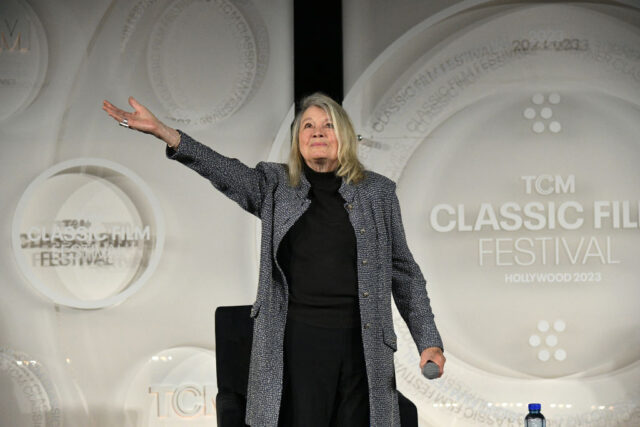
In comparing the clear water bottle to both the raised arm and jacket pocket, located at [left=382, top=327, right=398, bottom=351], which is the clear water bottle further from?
the raised arm

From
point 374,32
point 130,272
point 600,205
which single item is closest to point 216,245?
point 130,272

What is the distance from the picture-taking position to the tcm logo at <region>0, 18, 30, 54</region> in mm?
3896

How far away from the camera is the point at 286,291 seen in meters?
1.93

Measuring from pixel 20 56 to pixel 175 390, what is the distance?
181cm

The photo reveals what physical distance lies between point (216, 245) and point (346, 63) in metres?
1.10

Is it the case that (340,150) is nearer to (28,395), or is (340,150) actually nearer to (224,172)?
(224,172)

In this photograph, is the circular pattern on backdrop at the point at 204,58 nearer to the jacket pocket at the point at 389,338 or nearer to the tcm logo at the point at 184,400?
the tcm logo at the point at 184,400

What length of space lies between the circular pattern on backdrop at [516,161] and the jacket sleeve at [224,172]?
1.88 meters

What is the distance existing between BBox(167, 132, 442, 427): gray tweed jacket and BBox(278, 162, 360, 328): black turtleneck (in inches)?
0.9

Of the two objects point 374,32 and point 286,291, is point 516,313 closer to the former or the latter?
point 374,32

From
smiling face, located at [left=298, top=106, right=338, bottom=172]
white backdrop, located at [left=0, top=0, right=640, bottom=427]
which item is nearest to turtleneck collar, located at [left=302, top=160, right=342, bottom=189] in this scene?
smiling face, located at [left=298, top=106, right=338, bottom=172]

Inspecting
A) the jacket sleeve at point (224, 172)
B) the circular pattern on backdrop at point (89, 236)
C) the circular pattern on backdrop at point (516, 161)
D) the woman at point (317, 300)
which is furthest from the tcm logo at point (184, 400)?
the jacket sleeve at point (224, 172)

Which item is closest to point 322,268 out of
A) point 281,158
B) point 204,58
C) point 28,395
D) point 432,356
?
point 432,356

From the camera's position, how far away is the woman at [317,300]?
6.27 feet
